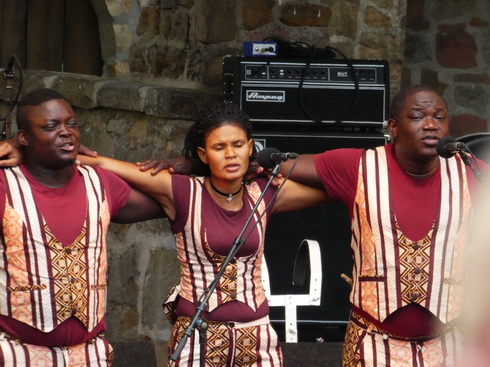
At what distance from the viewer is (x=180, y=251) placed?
365 cm

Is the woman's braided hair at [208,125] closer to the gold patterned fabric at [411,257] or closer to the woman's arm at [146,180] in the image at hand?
the woman's arm at [146,180]

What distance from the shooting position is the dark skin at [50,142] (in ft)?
11.1

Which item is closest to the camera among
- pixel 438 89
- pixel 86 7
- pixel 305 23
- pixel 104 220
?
pixel 104 220

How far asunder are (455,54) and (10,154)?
3.95 metres

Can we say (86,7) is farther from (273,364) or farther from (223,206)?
(273,364)

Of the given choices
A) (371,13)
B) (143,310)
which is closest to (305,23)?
(371,13)

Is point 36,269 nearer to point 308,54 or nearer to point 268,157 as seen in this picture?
point 268,157

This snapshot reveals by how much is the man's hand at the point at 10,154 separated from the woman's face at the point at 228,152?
0.64m

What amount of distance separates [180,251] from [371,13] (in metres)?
2.21

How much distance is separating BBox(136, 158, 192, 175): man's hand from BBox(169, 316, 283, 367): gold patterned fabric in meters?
0.51

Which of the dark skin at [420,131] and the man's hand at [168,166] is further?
the man's hand at [168,166]

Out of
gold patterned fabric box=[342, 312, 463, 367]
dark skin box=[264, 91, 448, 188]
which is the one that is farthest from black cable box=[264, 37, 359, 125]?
gold patterned fabric box=[342, 312, 463, 367]

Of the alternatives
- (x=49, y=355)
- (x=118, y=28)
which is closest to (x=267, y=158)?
(x=49, y=355)

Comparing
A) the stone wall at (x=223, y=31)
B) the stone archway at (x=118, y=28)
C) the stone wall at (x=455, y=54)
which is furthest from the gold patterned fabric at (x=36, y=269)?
the stone wall at (x=455, y=54)
